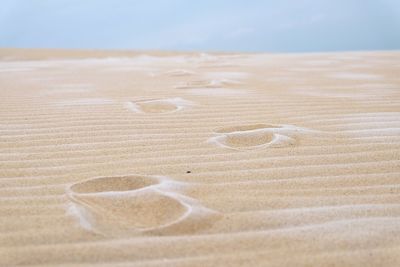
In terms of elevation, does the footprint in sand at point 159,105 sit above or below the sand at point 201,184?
above

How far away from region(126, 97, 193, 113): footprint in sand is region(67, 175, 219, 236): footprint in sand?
4.48ft

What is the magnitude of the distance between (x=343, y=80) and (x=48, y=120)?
289 cm

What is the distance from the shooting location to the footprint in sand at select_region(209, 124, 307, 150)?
216cm

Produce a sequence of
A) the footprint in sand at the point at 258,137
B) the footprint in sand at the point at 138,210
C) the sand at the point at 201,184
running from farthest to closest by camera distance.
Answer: the footprint in sand at the point at 258,137, the footprint in sand at the point at 138,210, the sand at the point at 201,184

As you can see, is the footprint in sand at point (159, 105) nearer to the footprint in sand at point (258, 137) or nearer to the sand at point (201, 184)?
the sand at point (201, 184)

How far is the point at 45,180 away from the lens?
5.82 feet

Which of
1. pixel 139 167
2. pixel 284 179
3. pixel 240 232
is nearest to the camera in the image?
pixel 240 232

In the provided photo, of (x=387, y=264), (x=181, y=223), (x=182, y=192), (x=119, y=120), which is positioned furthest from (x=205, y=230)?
(x=119, y=120)

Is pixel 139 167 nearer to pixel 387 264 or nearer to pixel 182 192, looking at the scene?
pixel 182 192

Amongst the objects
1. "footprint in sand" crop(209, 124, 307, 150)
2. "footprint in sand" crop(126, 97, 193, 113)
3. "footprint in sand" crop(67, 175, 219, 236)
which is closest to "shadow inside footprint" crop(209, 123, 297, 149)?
"footprint in sand" crop(209, 124, 307, 150)

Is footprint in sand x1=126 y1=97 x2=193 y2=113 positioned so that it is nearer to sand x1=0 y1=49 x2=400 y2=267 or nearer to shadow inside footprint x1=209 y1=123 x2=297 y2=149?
sand x1=0 y1=49 x2=400 y2=267

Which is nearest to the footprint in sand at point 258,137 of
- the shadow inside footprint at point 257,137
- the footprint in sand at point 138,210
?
the shadow inside footprint at point 257,137

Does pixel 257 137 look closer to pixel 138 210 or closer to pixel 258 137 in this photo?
pixel 258 137

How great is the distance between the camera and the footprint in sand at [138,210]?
4.53 ft
